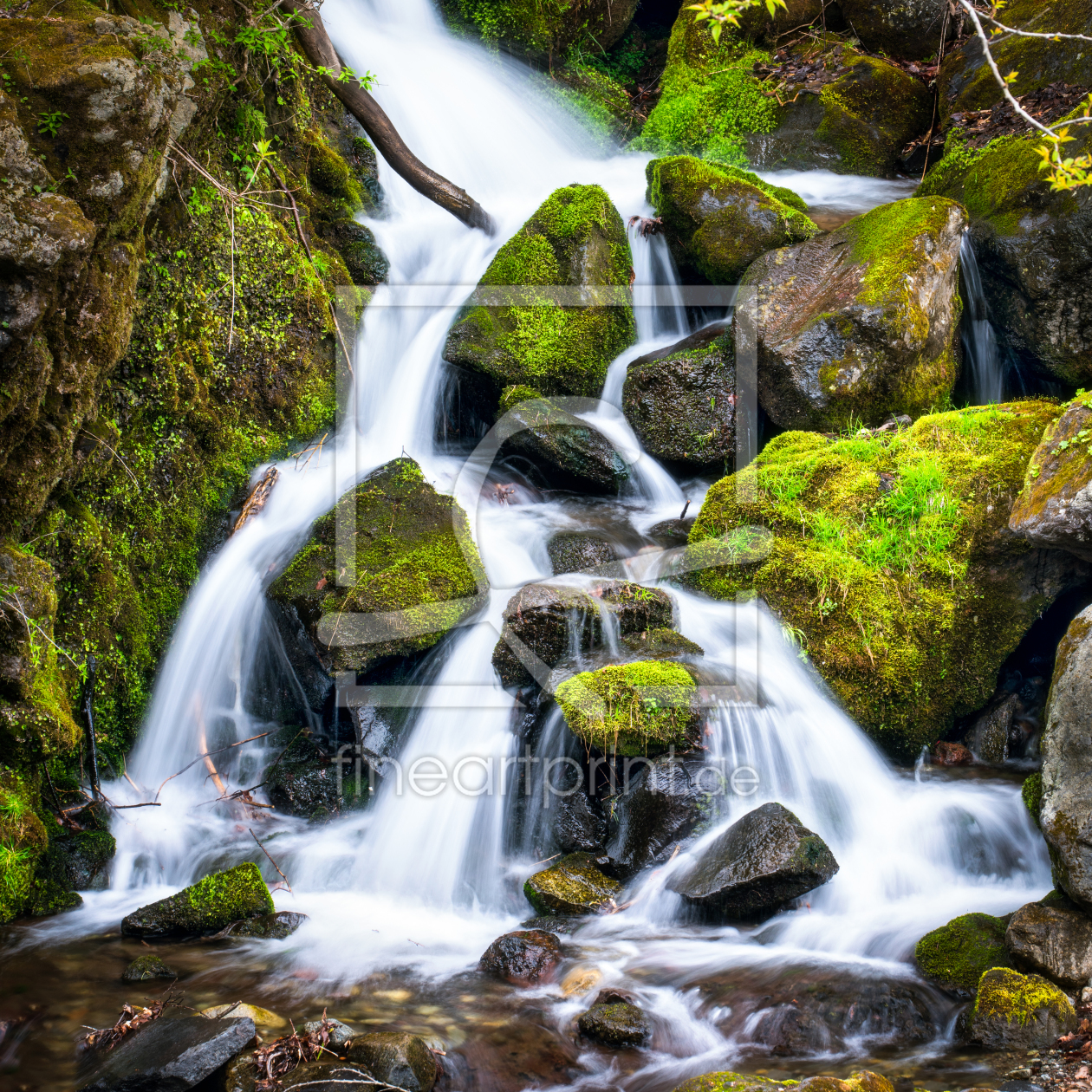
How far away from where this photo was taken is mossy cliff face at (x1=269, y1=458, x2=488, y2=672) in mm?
5414

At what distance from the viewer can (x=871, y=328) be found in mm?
6500

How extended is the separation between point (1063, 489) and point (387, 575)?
13.1ft

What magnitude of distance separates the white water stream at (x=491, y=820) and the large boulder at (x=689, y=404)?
23 cm

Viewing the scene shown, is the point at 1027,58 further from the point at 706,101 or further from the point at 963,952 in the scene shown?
the point at 963,952

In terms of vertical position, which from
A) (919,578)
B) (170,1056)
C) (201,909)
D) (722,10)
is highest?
(722,10)

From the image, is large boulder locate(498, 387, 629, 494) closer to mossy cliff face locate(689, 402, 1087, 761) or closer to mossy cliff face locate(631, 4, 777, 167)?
mossy cliff face locate(689, 402, 1087, 761)

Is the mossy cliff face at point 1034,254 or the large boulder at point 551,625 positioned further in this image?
the mossy cliff face at point 1034,254

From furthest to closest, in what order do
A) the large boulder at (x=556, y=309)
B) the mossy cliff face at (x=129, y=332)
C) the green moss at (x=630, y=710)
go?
the large boulder at (x=556, y=309) < the green moss at (x=630, y=710) < the mossy cliff face at (x=129, y=332)

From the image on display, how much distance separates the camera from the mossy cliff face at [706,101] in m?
11.5

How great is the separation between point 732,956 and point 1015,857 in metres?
1.62

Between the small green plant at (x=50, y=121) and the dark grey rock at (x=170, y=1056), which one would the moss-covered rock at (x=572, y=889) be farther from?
the small green plant at (x=50, y=121)

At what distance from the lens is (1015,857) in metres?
4.30

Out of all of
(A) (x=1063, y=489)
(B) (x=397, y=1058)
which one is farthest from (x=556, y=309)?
(B) (x=397, y=1058)

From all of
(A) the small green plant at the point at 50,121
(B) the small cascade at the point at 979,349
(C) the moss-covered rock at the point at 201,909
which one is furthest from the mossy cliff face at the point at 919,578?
(A) the small green plant at the point at 50,121
